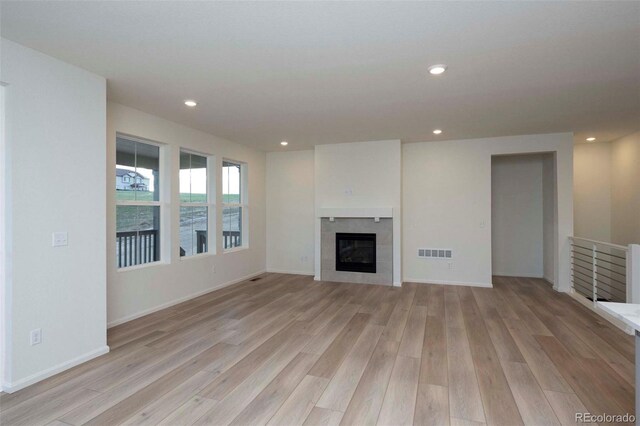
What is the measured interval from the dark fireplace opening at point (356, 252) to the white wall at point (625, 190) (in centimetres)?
418

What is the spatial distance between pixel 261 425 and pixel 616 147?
7.20 meters

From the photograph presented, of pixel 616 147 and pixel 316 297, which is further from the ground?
pixel 616 147

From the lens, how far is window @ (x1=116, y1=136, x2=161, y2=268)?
3928 mm

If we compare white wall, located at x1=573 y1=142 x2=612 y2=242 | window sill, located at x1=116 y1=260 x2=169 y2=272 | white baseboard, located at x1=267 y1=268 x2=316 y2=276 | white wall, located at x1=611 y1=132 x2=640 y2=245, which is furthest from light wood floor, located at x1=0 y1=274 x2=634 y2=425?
white wall, located at x1=573 y1=142 x2=612 y2=242

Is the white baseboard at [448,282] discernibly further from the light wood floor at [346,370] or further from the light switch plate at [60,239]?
the light switch plate at [60,239]

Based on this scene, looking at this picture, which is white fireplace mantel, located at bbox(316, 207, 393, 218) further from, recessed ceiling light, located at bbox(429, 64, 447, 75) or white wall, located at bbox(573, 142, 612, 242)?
white wall, located at bbox(573, 142, 612, 242)

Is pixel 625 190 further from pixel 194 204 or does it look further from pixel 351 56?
pixel 194 204

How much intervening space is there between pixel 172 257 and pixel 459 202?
15.8ft

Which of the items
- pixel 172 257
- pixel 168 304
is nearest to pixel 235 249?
pixel 172 257

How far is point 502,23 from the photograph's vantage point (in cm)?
214

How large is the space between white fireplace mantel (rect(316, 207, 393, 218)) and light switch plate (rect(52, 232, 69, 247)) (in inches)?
159

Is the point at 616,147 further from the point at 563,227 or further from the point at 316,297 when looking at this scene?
the point at 316,297

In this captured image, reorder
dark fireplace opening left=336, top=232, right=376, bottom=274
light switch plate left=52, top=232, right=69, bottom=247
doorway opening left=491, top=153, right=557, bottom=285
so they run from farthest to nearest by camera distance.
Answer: doorway opening left=491, top=153, right=557, bottom=285 < dark fireplace opening left=336, top=232, right=376, bottom=274 < light switch plate left=52, top=232, right=69, bottom=247

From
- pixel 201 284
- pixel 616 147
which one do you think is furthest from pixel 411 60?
pixel 616 147
